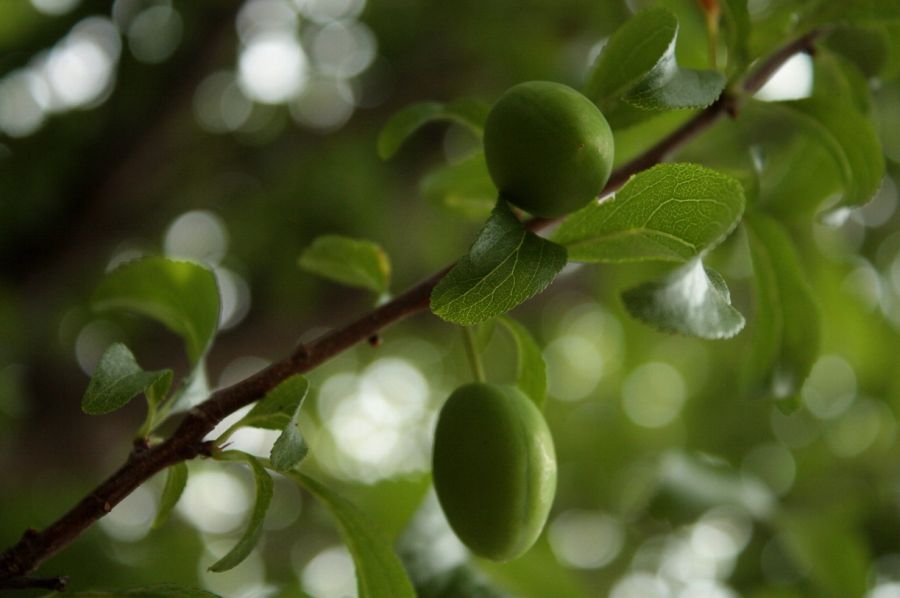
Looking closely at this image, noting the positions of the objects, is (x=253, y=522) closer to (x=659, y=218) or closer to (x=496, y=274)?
(x=496, y=274)

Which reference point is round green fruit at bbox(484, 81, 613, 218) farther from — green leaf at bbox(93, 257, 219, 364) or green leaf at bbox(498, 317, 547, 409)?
green leaf at bbox(93, 257, 219, 364)

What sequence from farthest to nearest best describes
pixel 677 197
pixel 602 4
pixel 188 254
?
1. pixel 188 254
2. pixel 602 4
3. pixel 677 197

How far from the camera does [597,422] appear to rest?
2572mm

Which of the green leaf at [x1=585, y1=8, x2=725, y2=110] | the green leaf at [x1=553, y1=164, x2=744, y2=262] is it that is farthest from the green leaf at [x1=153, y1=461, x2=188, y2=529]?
the green leaf at [x1=585, y1=8, x2=725, y2=110]

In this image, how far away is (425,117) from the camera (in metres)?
0.86

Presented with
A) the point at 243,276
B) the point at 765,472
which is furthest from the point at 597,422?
the point at 243,276

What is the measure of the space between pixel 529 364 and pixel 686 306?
0.91ft

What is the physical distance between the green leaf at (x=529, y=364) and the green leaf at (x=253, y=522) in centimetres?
27

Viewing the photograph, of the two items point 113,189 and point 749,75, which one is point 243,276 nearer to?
point 113,189

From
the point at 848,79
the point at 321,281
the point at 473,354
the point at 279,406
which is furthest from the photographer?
the point at 321,281

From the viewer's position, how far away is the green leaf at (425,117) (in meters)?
0.85

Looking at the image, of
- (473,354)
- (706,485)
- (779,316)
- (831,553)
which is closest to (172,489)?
(473,354)

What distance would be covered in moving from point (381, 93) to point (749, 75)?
5.31 ft

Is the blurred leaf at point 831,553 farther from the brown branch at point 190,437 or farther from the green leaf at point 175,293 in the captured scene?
the green leaf at point 175,293
